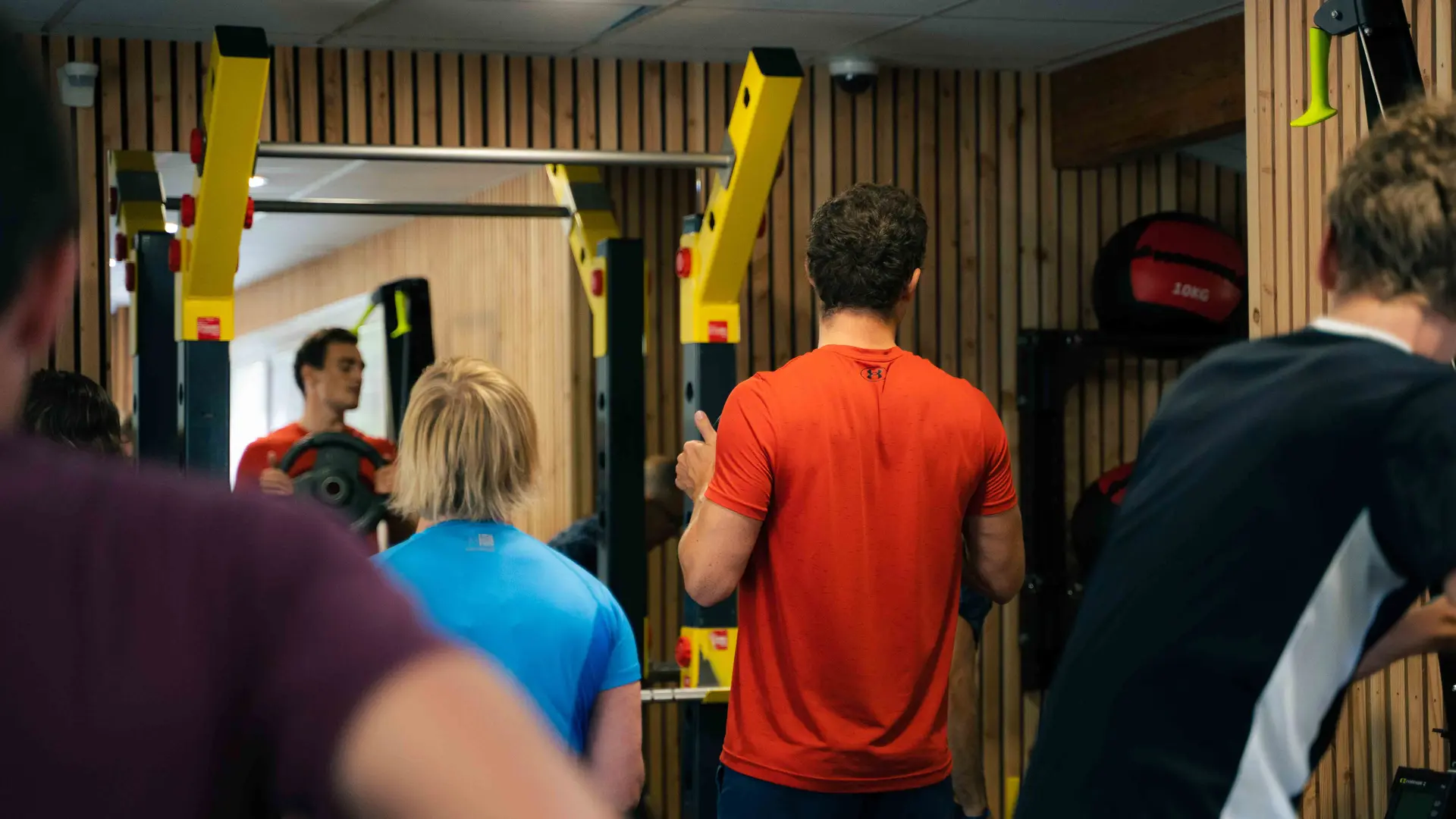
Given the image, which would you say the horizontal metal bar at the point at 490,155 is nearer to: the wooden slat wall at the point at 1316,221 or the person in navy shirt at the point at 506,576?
the wooden slat wall at the point at 1316,221

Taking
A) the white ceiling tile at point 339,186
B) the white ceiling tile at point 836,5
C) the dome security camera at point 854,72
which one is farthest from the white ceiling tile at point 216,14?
the dome security camera at point 854,72

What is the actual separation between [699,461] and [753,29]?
2.92 meters

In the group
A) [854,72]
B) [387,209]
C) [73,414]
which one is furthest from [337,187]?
[73,414]

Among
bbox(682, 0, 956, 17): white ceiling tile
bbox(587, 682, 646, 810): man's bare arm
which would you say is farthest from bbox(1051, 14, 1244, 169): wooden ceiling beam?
bbox(587, 682, 646, 810): man's bare arm

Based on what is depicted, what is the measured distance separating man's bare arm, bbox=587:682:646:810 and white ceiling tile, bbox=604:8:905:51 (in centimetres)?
317

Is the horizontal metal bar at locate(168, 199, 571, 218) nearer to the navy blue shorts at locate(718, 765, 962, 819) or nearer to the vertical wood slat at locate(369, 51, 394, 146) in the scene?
the vertical wood slat at locate(369, 51, 394, 146)

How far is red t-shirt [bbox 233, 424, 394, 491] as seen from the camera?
514 centimetres

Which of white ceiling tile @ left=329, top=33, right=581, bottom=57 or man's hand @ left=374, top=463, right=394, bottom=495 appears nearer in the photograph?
man's hand @ left=374, top=463, right=394, bottom=495

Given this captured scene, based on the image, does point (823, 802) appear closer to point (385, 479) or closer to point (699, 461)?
point (699, 461)

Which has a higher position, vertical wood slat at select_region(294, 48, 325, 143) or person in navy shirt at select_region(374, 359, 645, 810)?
vertical wood slat at select_region(294, 48, 325, 143)

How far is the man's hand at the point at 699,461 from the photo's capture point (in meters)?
2.72

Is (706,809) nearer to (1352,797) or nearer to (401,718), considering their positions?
(1352,797)

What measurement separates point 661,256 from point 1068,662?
567 cm

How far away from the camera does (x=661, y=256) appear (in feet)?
23.3
